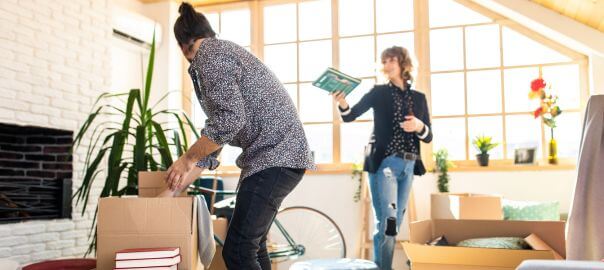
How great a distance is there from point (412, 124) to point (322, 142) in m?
1.78

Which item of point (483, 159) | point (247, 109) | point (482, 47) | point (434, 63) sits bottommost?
point (483, 159)

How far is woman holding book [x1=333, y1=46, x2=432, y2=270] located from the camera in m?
2.70

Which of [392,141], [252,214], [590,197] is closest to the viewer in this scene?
[590,197]

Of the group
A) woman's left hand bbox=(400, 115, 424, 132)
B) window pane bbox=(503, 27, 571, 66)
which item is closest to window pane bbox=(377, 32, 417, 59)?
window pane bbox=(503, 27, 571, 66)

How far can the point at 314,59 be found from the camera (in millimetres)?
4582

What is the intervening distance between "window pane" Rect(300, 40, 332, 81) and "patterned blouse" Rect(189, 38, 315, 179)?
2.78m

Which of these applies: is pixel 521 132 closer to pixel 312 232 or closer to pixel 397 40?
pixel 397 40

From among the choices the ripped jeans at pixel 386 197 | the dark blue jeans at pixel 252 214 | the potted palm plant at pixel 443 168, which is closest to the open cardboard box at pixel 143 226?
the dark blue jeans at pixel 252 214

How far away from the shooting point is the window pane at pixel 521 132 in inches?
159

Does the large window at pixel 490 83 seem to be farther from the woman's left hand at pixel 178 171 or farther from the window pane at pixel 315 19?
the woman's left hand at pixel 178 171

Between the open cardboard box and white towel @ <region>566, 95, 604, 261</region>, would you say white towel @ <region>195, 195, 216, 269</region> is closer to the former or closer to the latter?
the open cardboard box

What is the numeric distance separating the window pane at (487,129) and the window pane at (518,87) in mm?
130

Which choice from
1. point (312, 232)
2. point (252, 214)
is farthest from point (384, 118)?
point (312, 232)

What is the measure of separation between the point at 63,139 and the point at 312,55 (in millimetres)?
2027
